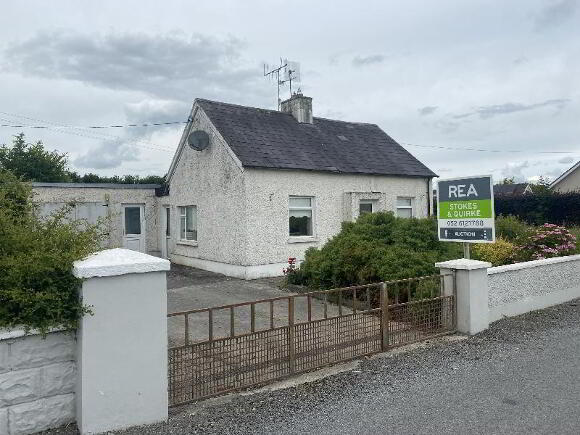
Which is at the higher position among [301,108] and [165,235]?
[301,108]

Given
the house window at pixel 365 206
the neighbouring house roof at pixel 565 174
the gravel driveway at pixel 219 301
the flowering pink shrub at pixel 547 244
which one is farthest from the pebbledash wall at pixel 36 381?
the neighbouring house roof at pixel 565 174

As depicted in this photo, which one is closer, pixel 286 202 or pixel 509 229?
pixel 509 229

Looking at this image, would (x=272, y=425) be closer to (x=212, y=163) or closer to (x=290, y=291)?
(x=290, y=291)

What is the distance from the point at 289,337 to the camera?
535 centimetres

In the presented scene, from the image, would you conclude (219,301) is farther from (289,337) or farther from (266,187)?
(289,337)

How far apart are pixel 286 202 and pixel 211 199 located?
238 cm

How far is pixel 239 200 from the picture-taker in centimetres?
1325

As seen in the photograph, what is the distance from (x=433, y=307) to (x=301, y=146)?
9282 millimetres

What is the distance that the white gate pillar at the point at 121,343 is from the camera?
3.85m

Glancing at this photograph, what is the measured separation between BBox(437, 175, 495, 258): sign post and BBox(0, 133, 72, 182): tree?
29.1m

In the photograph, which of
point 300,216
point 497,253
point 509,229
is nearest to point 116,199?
point 300,216

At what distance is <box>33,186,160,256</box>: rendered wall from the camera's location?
1559 centimetres

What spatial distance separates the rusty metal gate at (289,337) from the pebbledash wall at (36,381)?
0.88 meters

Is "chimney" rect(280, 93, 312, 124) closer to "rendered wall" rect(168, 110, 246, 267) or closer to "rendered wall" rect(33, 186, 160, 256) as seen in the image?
"rendered wall" rect(168, 110, 246, 267)
